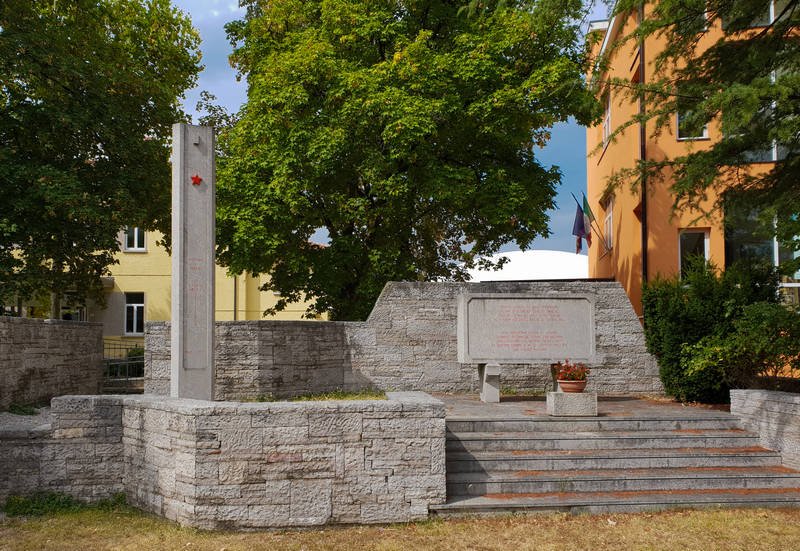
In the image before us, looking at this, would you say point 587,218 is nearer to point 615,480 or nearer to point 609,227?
point 609,227

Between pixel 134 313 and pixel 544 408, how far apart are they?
25.6 meters

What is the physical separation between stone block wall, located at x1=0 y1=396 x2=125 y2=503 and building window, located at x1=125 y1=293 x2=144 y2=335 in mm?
25471

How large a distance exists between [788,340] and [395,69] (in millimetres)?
10156

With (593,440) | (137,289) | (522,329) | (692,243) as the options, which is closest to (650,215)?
(692,243)

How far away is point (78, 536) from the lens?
22.0ft

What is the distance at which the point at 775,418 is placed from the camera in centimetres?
871

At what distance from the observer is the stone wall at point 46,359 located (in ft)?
40.1

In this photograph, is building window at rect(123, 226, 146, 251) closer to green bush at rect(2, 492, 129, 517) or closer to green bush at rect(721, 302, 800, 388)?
green bush at rect(2, 492, 129, 517)

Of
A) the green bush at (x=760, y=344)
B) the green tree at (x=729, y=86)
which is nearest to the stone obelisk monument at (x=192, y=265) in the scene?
the green tree at (x=729, y=86)

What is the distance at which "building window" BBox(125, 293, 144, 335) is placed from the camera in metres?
32.0

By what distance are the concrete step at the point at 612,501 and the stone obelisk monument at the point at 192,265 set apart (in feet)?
12.0

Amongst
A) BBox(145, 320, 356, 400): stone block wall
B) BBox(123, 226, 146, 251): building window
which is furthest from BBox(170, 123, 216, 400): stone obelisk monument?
BBox(123, 226, 146, 251): building window

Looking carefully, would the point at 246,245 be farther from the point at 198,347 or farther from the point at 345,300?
the point at 198,347

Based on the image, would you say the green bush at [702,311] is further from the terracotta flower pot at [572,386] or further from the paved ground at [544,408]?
the terracotta flower pot at [572,386]
